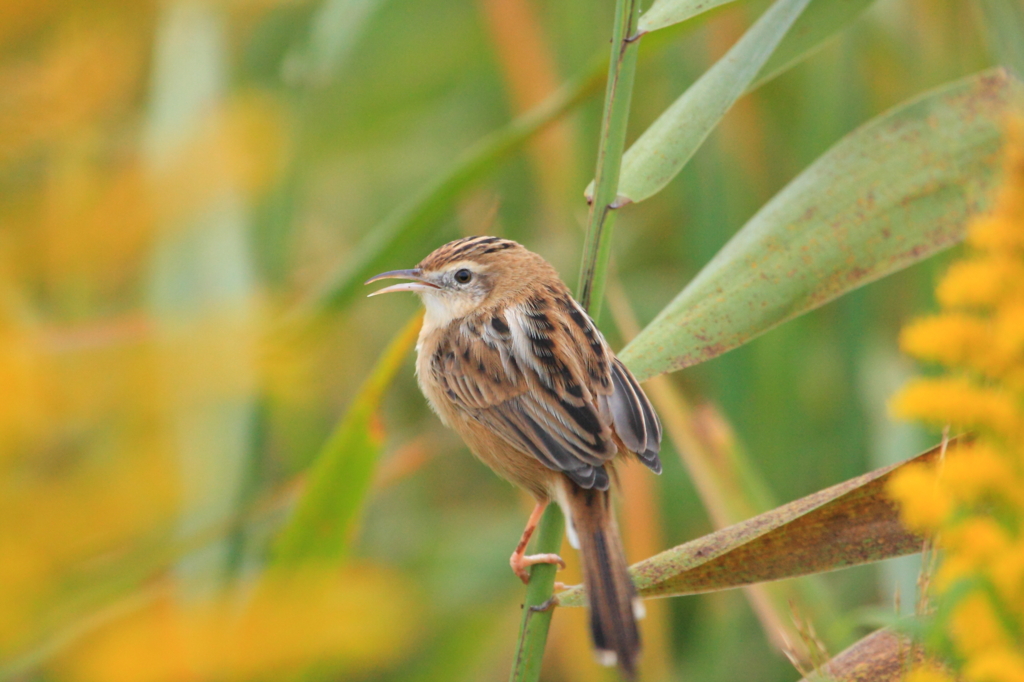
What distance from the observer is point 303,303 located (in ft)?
13.5

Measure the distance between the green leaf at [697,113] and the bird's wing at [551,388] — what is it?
0.50 m

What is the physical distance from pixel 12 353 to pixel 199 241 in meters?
1.00

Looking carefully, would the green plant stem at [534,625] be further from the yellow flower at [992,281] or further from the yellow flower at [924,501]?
the yellow flower at [992,281]

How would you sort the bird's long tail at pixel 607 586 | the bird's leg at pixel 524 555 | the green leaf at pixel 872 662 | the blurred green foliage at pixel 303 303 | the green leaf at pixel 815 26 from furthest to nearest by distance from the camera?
the blurred green foliage at pixel 303 303 < the bird's leg at pixel 524 555 < the green leaf at pixel 815 26 < the bird's long tail at pixel 607 586 < the green leaf at pixel 872 662

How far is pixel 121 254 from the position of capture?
3518mm

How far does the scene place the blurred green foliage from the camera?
116 inches

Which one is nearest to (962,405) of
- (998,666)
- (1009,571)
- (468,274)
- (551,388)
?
(1009,571)

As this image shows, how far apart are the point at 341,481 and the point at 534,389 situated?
594mm

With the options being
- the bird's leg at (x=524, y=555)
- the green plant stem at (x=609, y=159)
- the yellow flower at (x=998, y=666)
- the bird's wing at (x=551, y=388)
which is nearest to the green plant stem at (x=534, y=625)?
the green plant stem at (x=609, y=159)

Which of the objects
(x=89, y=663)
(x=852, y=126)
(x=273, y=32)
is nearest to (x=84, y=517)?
(x=89, y=663)

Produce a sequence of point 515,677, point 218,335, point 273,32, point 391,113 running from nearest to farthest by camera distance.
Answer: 1. point 515,677
2. point 218,335
3. point 273,32
4. point 391,113

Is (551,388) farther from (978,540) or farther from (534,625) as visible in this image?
(978,540)

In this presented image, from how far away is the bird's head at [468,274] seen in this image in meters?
3.15

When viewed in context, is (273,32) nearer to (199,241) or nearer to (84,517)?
(199,241)
